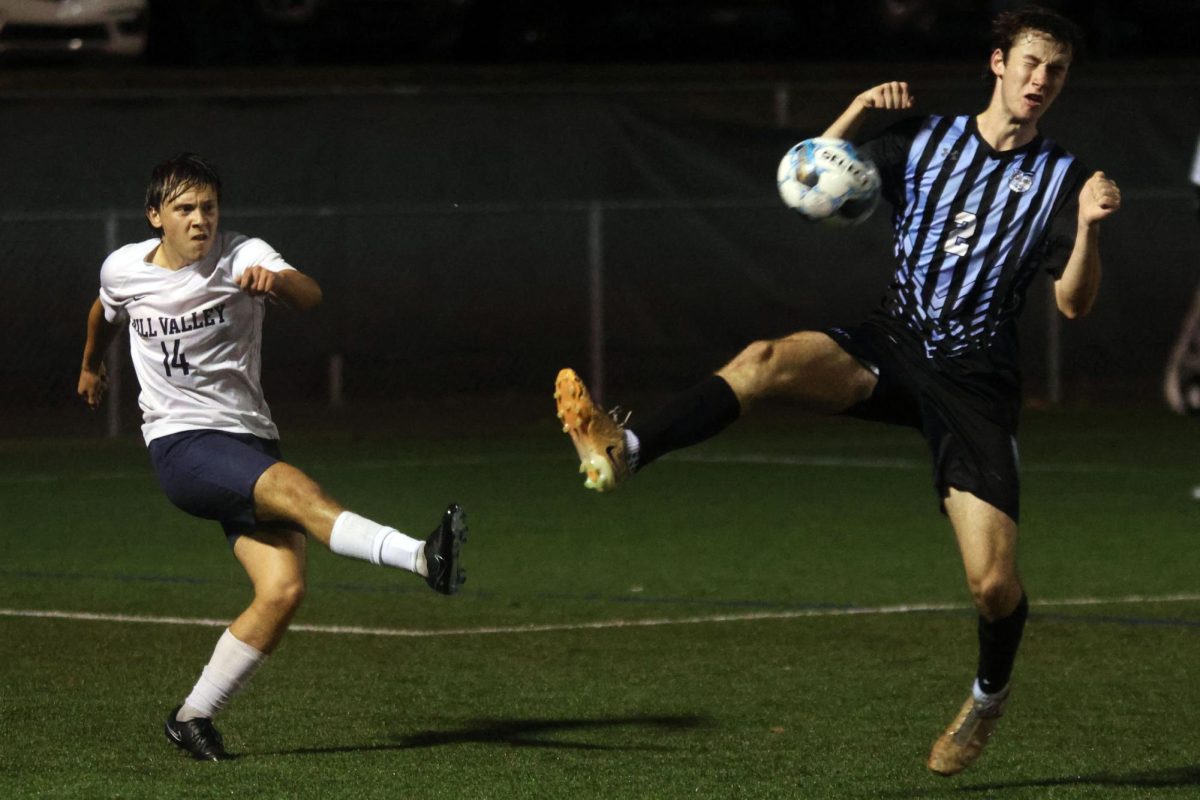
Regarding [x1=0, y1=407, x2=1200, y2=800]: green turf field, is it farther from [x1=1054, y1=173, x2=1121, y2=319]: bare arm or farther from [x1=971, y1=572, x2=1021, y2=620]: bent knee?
[x1=1054, y1=173, x2=1121, y2=319]: bare arm

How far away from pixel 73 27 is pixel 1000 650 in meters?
15.9

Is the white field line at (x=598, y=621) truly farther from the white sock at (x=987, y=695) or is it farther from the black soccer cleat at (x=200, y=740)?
the white sock at (x=987, y=695)

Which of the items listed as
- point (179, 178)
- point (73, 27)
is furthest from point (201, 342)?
point (73, 27)

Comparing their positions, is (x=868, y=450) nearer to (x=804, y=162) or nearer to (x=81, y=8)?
(x=81, y=8)

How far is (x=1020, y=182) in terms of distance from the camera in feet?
22.9

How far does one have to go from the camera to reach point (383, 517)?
13555mm

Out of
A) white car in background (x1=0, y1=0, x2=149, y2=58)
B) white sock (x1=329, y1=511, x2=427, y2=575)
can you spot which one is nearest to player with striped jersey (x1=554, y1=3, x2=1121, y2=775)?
white sock (x1=329, y1=511, x2=427, y2=575)

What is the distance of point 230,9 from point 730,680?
52.3 ft

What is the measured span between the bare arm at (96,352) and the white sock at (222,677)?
42.3 inches

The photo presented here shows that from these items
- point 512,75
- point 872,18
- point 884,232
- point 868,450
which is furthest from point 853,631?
point 872,18

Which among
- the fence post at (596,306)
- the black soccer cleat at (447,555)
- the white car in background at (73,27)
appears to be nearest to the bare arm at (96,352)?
the black soccer cleat at (447,555)

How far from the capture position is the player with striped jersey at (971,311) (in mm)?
6781

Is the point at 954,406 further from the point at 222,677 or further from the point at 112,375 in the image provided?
the point at 112,375

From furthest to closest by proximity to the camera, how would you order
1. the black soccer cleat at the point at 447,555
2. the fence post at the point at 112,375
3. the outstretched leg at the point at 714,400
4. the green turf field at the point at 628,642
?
the fence post at the point at 112,375 → the green turf field at the point at 628,642 → the black soccer cleat at the point at 447,555 → the outstretched leg at the point at 714,400
